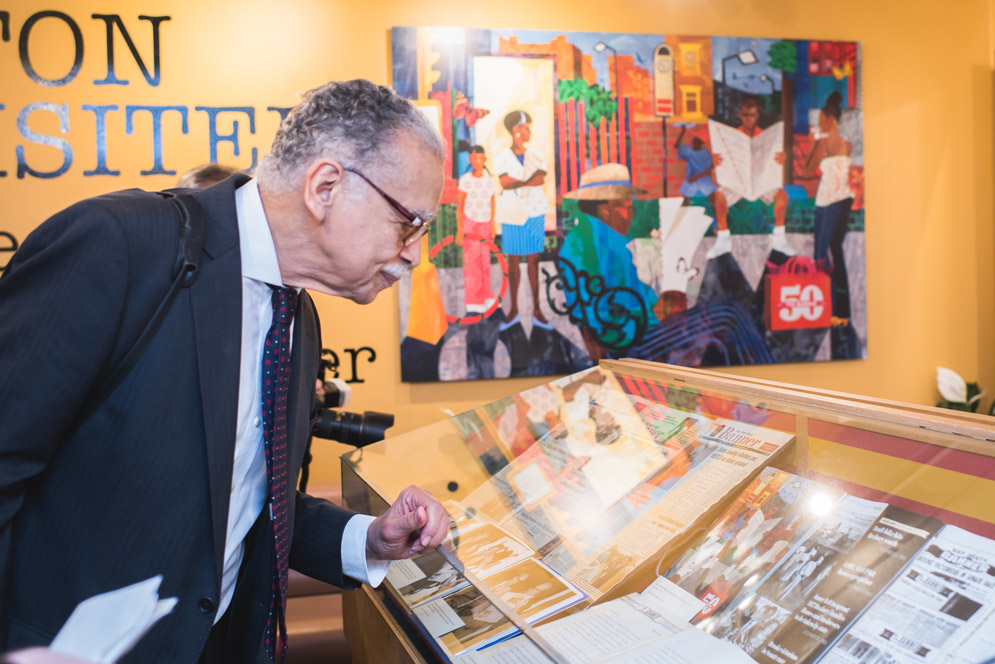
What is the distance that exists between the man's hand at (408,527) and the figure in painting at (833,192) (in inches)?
111

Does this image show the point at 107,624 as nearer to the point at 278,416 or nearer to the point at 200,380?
the point at 200,380

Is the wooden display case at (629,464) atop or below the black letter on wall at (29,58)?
below

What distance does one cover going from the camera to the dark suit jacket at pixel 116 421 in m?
0.85

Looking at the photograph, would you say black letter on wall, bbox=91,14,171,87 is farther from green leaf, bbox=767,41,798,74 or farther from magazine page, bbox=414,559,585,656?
green leaf, bbox=767,41,798,74

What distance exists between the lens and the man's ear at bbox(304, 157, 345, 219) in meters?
1.07

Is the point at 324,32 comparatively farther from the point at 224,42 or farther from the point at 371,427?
the point at 371,427

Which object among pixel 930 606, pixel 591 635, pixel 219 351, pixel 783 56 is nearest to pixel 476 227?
pixel 783 56

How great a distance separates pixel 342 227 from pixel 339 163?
0.10m

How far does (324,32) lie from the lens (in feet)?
9.72

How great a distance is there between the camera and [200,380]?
3.17 ft

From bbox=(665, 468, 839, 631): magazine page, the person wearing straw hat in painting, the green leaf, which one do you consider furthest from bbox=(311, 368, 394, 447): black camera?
the green leaf

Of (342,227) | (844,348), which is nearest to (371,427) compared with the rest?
(342,227)

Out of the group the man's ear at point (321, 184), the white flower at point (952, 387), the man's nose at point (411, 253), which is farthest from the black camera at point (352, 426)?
the white flower at point (952, 387)

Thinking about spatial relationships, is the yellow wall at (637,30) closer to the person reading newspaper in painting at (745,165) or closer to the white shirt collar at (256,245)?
the person reading newspaper in painting at (745,165)
